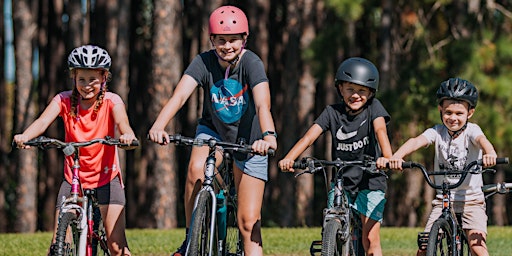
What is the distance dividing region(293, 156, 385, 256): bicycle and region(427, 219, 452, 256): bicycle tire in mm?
535

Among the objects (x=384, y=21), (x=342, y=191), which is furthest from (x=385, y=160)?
(x=384, y=21)

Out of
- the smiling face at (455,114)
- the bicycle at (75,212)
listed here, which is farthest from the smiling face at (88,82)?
the smiling face at (455,114)

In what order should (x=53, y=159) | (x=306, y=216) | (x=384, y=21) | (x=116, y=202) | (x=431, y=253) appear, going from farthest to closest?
(x=53, y=159) < (x=306, y=216) < (x=384, y=21) < (x=116, y=202) < (x=431, y=253)

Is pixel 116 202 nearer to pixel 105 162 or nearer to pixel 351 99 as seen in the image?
pixel 105 162

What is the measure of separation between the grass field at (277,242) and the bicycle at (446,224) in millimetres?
4513

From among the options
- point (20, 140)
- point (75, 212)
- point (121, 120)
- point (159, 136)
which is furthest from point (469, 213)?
point (20, 140)

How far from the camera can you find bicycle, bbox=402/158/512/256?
758cm

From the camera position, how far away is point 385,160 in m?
7.54

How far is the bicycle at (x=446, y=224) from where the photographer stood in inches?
298

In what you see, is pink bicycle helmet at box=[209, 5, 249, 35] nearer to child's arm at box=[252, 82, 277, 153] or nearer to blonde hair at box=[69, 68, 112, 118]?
child's arm at box=[252, 82, 277, 153]

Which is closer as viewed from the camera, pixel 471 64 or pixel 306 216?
pixel 471 64

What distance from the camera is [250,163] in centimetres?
794

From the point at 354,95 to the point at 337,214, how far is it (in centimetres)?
113

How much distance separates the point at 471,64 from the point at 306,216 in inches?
251
